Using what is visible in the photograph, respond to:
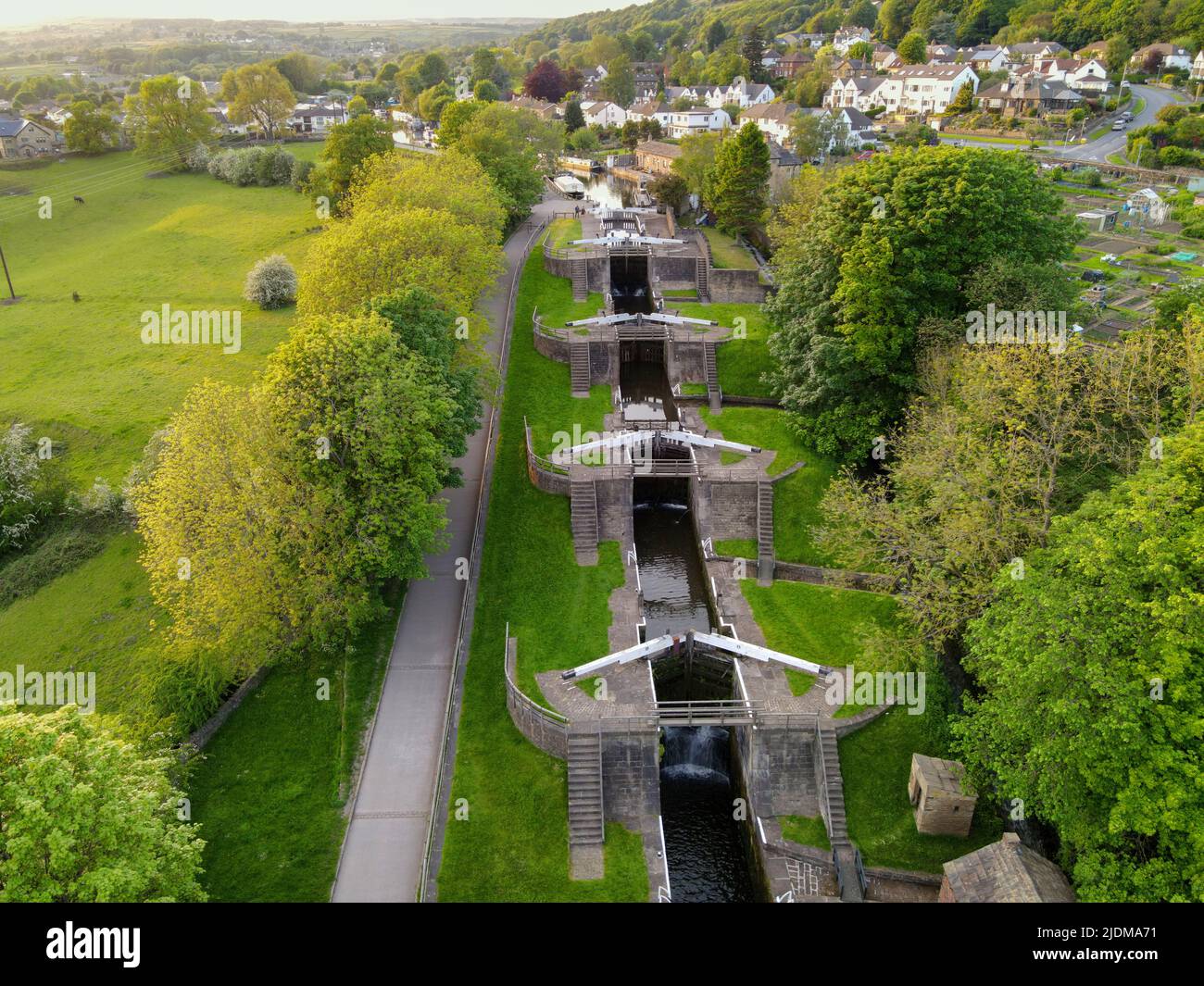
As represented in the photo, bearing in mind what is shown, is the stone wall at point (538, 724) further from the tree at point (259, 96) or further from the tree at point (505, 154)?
the tree at point (259, 96)

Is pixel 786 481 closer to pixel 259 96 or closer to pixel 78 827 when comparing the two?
pixel 78 827

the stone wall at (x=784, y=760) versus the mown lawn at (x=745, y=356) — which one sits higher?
the mown lawn at (x=745, y=356)

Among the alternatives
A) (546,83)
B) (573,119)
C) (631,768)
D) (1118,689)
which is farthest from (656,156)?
(1118,689)

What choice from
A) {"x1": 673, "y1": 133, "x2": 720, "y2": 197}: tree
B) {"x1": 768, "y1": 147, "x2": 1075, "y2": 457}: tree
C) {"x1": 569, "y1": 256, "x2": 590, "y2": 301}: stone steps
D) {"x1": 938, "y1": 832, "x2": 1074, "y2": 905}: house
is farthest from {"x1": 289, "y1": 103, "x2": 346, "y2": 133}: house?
{"x1": 938, "y1": 832, "x2": 1074, "y2": 905}: house

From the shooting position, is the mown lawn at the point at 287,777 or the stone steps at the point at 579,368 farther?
the stone steps at the point at 579,368

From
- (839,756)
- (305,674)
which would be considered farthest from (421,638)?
(839,756)

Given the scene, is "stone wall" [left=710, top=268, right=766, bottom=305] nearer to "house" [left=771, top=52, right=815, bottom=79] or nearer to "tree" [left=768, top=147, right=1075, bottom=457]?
"tree" [left=768, top=147, right=1075, bottom=457]

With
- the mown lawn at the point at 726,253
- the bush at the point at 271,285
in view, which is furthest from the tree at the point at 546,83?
the bush at the point at 271,285

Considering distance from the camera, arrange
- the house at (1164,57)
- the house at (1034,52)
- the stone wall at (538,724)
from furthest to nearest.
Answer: the house at (1034,52) → the house at (1164,57) → the stone wall at (538,724)
